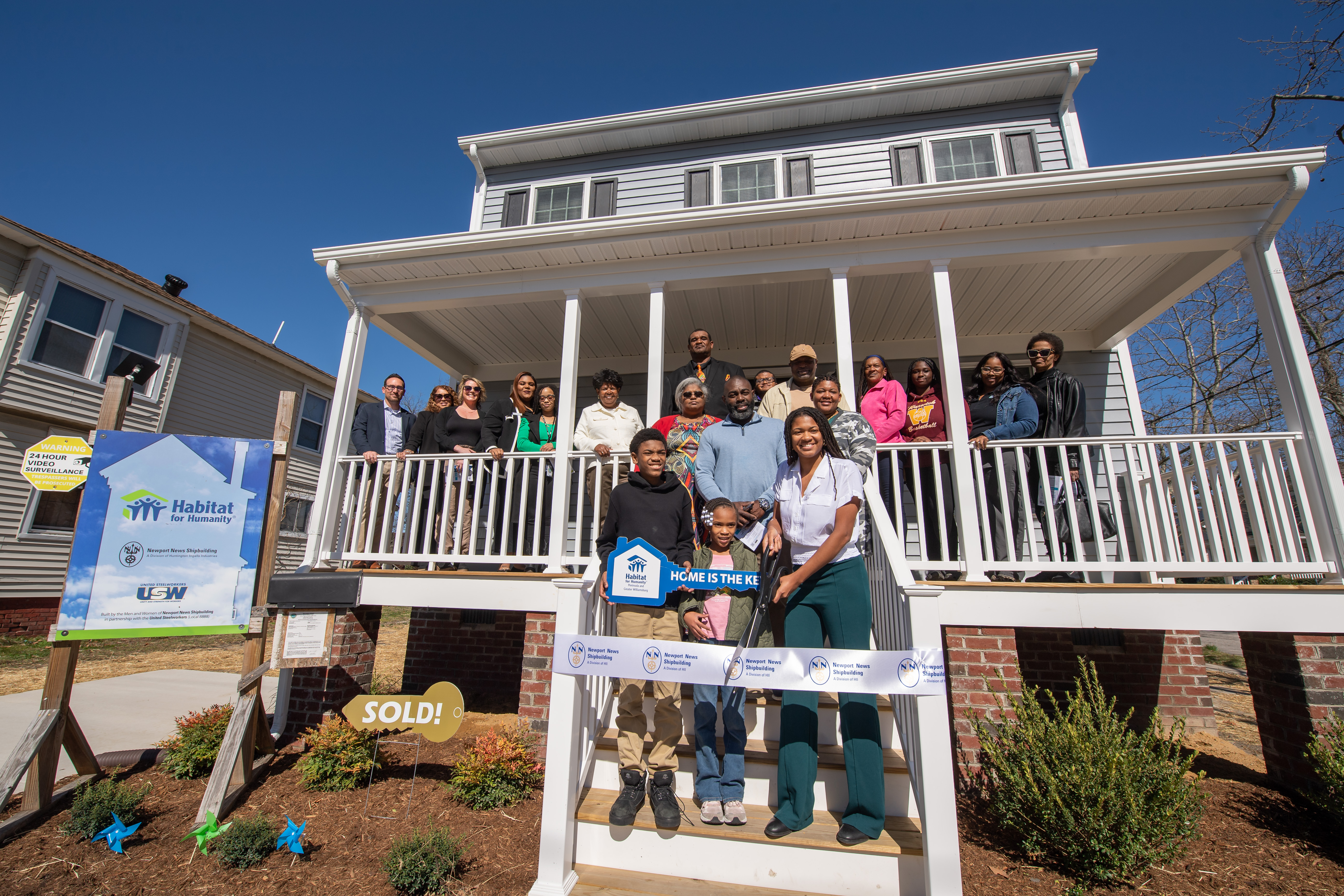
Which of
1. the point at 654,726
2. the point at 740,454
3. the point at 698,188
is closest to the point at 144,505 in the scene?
the point at 654,726

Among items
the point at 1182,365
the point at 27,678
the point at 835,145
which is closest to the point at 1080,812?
the point at 835,145

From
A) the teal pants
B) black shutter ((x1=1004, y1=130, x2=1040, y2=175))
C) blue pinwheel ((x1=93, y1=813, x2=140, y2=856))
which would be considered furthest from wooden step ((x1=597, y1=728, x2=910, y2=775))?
black shutter ((x1=1004, y1=130, x2=1040, y2=175))

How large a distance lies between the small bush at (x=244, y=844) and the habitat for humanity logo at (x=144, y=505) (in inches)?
78.9

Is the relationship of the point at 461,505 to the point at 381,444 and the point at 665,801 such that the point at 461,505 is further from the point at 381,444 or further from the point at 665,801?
the point at 665,801

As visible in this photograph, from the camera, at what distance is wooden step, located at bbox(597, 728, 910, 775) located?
291cm

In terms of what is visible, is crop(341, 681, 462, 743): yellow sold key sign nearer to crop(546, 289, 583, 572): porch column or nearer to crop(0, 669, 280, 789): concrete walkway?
crop(0, 669, 280, 789): concrete walkway

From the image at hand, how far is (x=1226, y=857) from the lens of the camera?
320 cm

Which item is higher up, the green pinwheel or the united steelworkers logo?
the united steelworkers logo

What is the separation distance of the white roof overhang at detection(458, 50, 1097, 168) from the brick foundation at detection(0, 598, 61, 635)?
995cm

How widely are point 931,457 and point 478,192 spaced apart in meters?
7.51

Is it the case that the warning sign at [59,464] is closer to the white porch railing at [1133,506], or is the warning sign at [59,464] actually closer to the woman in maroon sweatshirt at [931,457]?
the white porch railing at [1133,506]

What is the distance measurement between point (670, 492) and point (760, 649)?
0.98 meters

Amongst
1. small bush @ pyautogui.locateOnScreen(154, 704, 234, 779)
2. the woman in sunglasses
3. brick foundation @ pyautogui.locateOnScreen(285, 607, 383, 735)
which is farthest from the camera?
brick foundation @ pyautogui.locateOnScreen(285, 607, 383, 735)

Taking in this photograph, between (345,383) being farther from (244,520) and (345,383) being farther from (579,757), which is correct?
(579,757)
